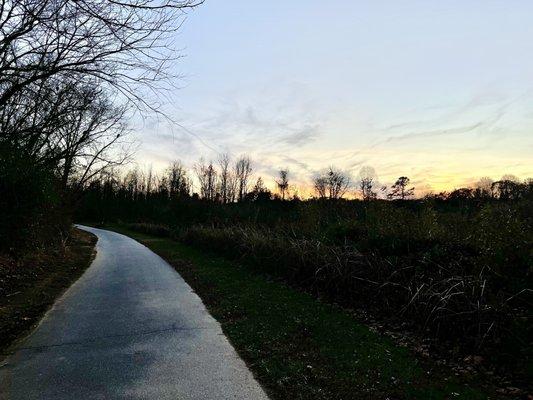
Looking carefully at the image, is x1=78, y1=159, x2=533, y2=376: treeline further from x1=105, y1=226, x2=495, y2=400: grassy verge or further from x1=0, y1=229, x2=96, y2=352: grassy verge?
x1=0, y1=229, x2=96, y2=352: grassy verge

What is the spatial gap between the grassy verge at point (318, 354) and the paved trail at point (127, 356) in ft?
1.08

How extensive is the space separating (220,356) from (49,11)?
18.0 feet

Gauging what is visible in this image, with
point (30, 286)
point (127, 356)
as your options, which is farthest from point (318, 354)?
point (30, 286)

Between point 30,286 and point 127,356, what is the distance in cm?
667

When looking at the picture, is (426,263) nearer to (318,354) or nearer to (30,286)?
(318,354)

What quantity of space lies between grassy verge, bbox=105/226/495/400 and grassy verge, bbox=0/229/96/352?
3.31m

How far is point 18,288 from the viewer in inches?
414

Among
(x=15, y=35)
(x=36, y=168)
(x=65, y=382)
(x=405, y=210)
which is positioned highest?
(x=15, y=35)

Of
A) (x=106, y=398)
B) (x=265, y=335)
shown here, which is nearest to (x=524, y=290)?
(x=265, y=335)

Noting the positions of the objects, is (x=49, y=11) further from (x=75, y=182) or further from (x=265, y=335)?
(x=75, y=182)

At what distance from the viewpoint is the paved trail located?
458 centimetres

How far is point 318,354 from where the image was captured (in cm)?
570

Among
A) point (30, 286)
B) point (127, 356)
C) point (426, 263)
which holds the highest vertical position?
point (426, 263)

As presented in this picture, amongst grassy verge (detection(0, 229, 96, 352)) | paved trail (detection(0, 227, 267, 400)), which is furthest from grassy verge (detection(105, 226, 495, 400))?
grassy verge (detection(0, 229, 96, 352))
